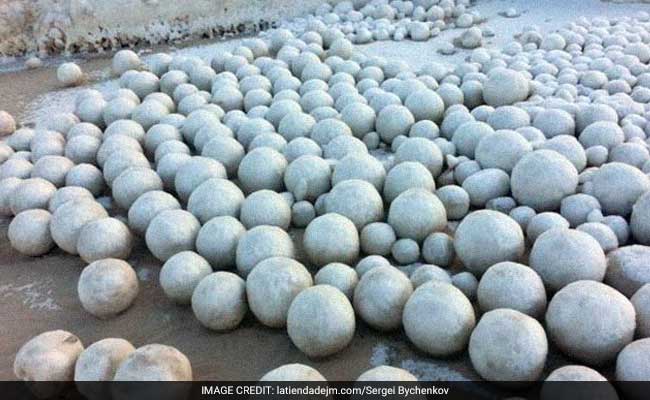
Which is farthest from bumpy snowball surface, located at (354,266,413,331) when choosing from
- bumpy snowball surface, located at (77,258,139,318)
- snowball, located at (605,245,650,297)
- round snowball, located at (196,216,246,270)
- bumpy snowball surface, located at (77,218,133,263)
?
bumpy snowball surface, located at (77,218,133,263)

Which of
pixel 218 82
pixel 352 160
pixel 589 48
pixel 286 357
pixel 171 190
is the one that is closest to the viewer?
pixel 286 357

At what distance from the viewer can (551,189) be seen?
2.97 metres

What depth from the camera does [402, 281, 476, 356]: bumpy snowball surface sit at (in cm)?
225

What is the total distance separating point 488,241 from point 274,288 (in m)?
0.97

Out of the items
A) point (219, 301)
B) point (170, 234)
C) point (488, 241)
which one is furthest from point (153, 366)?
point (488, 241)

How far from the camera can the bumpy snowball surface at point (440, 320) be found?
2.25m

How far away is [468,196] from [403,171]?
37 cm

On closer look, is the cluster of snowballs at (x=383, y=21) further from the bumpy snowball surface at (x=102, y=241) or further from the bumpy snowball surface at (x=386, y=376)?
the bumpy snowball surface at (x=386, y=376)

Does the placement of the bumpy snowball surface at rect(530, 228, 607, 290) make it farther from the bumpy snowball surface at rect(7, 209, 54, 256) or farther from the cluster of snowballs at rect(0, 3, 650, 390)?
the bumpy snowball surface at rect(7, 209, 54, 256)

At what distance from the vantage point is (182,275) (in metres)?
2.64

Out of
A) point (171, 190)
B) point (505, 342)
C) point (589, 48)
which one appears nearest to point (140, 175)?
point (171, 190)

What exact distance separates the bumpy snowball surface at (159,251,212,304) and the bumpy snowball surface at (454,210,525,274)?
3.93 feet

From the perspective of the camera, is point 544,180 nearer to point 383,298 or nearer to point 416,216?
point 416,216

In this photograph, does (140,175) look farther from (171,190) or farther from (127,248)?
(127,248)
